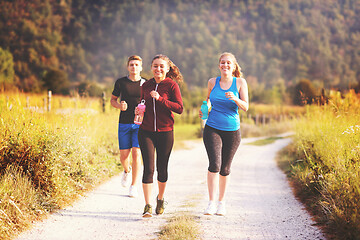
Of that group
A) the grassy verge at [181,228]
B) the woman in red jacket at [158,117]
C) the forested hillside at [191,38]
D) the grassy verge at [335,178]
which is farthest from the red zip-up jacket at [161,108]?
the forested hillside at [191,38]

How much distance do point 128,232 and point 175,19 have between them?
127388mm

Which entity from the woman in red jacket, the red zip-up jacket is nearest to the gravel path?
the woman in red jacket

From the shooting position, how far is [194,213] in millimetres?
5562

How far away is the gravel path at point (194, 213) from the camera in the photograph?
4.80 metres

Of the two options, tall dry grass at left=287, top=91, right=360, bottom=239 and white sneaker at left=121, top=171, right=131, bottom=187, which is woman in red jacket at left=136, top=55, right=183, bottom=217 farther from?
tall dry grass at left=287, top=91, right=360, bottom=239

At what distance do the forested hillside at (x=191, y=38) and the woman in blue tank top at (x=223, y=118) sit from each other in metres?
75.4

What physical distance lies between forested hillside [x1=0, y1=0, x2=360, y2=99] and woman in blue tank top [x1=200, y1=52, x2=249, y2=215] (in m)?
75.4

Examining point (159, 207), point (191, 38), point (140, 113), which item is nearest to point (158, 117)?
point (140, 113)

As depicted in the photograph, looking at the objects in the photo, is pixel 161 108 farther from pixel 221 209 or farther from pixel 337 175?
pixel 337 175

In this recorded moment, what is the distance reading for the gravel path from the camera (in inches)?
189

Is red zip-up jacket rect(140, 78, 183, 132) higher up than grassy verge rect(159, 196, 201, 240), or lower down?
higher up

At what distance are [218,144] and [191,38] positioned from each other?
11090 centimetres

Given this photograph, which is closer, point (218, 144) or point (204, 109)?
point (218, 144)

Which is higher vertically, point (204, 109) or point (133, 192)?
point (204, 109)
